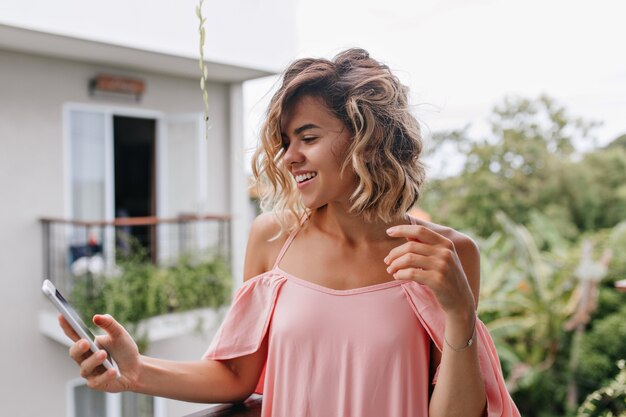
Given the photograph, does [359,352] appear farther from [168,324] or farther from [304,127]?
[168,324]

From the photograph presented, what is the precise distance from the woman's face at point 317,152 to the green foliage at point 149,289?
14.2 feet

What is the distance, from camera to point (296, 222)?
128cm

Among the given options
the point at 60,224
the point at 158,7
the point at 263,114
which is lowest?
the point at 60,224

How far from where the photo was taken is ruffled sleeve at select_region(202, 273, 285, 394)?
3.98ft

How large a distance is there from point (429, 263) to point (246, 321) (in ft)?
1.61

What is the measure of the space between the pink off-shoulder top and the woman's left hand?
19 cm

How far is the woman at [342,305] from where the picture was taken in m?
1.07

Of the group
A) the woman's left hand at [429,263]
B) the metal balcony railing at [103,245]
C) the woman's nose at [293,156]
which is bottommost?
the metal balcony railing at [103,245]

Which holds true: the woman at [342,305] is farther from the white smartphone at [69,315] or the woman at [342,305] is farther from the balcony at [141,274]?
the balcony at [141,274]

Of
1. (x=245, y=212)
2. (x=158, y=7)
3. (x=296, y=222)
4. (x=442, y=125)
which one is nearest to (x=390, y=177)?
(x=296, y=222)

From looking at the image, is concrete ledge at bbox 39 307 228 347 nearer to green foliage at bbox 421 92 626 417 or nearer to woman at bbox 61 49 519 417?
green foliage at bbox 421 92 626 417

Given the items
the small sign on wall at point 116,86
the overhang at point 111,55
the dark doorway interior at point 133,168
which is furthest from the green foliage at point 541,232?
the dark doorway interior at point 133,168

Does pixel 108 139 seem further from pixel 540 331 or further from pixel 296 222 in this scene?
pixel 540 331

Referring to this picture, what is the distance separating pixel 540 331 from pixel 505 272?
891 mm
